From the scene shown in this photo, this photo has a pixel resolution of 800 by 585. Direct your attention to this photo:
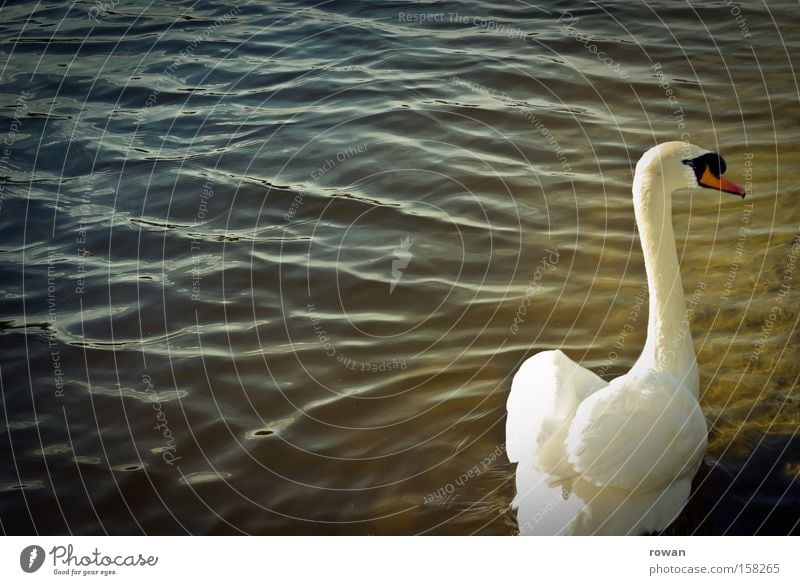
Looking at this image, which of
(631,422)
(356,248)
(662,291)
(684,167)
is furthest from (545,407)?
(356,248)

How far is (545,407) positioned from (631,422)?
11.1 inches

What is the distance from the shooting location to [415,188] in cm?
465

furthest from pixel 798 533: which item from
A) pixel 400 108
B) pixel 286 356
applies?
pixel 400 108

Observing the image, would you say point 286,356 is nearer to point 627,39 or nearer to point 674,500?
point 674,500

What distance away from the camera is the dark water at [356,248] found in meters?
3.11

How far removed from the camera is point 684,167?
115 inches

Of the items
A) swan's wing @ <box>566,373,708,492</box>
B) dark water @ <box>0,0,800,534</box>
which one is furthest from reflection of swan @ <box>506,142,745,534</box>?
dark water @ <box>0,0,800,534</box>

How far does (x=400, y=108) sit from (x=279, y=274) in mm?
1590

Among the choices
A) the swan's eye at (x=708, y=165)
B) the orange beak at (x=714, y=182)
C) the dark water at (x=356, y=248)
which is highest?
the swan's eye at (x=708, y=165)

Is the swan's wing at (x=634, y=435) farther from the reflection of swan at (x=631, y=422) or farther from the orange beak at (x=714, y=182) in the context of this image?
the orange beak at (x=714, y=182)

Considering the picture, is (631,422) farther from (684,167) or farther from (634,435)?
(684,167)

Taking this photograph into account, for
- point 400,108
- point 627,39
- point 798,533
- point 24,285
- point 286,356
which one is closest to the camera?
point 798,533

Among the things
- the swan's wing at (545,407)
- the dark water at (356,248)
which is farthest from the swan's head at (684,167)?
the dark water at (356,248)

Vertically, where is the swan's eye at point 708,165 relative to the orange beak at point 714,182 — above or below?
above
